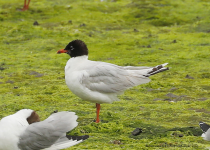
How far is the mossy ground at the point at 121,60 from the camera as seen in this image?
8.15 m

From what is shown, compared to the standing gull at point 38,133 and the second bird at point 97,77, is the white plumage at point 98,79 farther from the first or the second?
the standing gull at point 38,133

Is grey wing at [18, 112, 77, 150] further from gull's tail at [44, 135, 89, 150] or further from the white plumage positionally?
the white plumage

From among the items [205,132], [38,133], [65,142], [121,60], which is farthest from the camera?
[121,60]

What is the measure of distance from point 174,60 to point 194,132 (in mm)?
6629

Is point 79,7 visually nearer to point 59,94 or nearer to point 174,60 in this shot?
point 174,60

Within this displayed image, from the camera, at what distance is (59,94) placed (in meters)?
10.9

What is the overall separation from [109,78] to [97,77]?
0.26 meters

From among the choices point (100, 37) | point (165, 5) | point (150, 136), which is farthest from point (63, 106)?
point (165, 5)

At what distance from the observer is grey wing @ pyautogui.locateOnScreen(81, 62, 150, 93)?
28.6 feet

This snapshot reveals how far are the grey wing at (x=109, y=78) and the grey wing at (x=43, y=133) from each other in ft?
6.99

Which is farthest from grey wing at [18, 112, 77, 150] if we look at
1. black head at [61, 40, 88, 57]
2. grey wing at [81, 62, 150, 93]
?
black head at [61, 40, 88, 57]

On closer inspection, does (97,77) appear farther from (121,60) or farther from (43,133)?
(121,60)

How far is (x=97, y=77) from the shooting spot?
8.83m

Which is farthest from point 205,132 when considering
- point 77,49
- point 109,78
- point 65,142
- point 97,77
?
point 77,49
